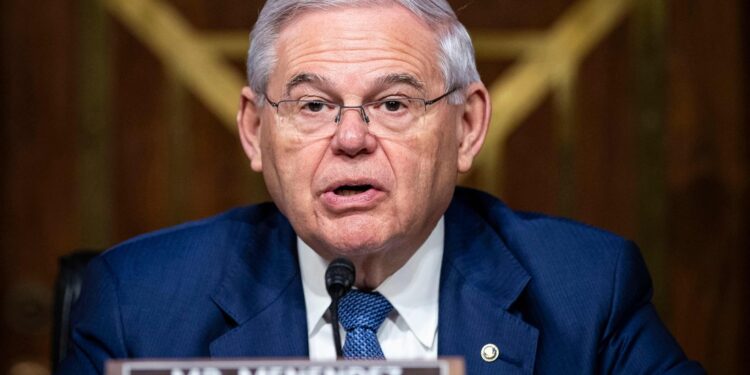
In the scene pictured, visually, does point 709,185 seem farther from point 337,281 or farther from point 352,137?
point 337,281

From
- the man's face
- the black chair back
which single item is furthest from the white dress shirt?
the black chair back

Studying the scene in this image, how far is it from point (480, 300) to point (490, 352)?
141 millimetres

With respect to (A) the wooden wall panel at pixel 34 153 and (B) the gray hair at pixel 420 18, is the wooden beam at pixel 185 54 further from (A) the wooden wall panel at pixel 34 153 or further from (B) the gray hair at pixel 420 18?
(B) the gray hair at pixel 420 18

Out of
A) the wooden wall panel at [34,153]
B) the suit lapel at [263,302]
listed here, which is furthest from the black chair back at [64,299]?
the wooden wall panel at [34,153]

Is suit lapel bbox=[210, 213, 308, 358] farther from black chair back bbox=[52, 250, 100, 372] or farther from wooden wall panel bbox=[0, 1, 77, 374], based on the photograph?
wooden wall panel bbox=[0, 1, 77, 374]

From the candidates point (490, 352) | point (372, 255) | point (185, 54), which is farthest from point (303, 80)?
point (185, 54)

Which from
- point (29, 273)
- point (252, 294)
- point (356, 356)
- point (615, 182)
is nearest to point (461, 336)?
point (356, 356)

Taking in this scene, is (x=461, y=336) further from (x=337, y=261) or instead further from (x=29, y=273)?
(x=29, y=273)

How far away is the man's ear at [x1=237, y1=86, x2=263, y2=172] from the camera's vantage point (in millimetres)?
2492

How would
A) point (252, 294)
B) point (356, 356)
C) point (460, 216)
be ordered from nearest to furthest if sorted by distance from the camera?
point (356, 356)
point (252, 294)
point (460, 216)

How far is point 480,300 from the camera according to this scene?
7.97 ft

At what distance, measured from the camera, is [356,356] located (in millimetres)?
2279

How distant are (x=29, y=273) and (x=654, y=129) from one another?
2112mm

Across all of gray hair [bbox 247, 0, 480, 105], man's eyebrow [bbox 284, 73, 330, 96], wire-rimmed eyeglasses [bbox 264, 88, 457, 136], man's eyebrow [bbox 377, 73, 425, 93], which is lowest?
wire-rimmed eyeglasses [bbox 264, 88, 457, 136]
